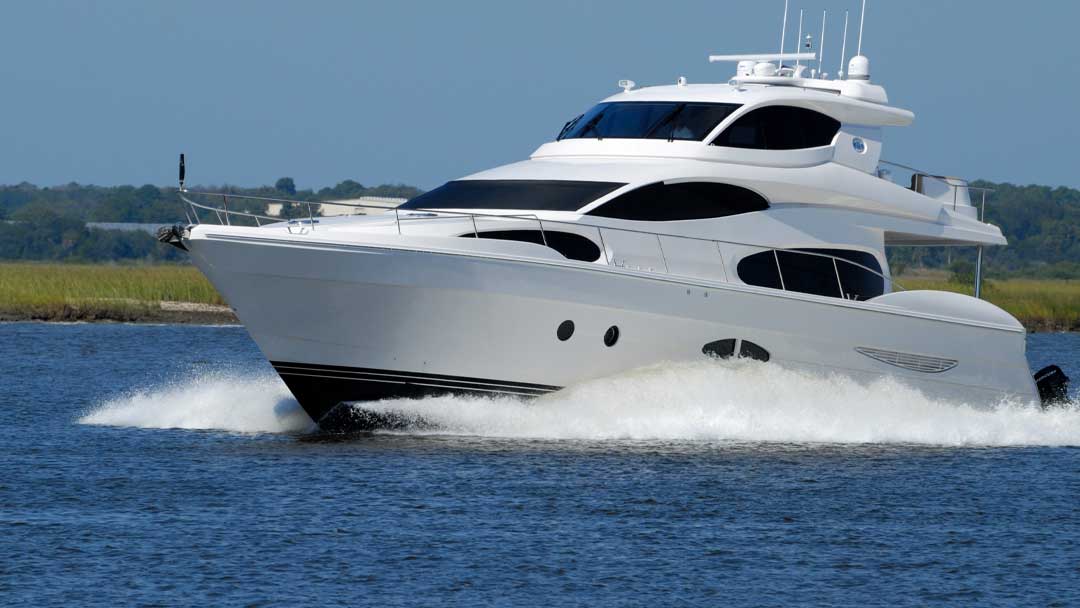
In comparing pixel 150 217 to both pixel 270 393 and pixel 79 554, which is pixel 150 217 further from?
pixel 79 554

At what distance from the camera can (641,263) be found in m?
16.5

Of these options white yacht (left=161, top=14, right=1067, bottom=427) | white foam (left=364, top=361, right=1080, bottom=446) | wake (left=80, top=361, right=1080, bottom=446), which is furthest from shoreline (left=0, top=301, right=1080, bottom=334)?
white foam (left=364, top=361, right=1080, bottom=446)

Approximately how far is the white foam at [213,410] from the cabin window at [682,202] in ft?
13.2

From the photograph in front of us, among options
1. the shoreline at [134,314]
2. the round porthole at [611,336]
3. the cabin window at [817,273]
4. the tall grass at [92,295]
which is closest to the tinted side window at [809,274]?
the cabin window at [817,273]

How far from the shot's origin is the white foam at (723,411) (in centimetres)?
1598

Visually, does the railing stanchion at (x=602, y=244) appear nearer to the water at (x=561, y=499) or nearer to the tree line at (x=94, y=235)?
A: the water at (x=561, y=499)

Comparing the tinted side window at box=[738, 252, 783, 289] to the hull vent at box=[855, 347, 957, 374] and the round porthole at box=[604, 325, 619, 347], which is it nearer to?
the hull vent at box=[855, 347, 957, 374]

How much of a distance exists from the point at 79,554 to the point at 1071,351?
28481 millimetres

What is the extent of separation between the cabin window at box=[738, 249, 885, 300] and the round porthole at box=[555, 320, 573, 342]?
226 centimetres

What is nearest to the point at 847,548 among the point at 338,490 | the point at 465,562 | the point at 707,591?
the point at 707,591

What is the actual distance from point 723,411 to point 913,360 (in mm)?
2619

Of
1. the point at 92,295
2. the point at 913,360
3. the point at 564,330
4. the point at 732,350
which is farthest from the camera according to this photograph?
the point at 92,295

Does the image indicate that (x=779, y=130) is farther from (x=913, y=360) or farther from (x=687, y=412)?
(x=687, y=412)

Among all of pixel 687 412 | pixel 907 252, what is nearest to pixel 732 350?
pixel 687 412
